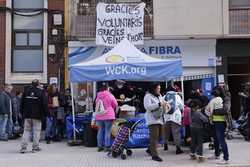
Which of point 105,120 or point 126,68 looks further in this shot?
point 126,68

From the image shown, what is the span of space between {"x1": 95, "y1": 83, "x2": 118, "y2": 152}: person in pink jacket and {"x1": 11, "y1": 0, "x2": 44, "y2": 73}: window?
294 inches

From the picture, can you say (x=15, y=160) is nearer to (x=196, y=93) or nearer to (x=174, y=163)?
(x=174, y=163)

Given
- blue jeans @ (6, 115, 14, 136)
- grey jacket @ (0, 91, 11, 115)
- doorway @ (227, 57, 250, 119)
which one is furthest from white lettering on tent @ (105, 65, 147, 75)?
doorway @ (227, 57, 250, 119)

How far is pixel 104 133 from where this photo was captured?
15.8m

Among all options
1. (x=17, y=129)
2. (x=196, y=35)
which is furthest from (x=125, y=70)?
(x=196, y=35)

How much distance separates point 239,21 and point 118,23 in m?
4.55

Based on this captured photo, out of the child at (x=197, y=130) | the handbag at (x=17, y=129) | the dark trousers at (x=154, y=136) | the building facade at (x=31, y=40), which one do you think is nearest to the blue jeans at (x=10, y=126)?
the handbag at (x=17, y=129)

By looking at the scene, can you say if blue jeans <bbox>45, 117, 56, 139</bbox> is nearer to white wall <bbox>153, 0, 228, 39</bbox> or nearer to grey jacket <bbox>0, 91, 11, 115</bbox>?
grey jacket <bbox>0, 91, 11, 115</bbox>

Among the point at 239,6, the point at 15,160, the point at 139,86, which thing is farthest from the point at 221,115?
the point at 239,6

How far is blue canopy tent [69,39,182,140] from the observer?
613 inches

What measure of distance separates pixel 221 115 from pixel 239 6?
9.86 meters

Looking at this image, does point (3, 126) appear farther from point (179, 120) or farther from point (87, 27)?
point (179, 120)

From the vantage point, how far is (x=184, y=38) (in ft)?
70.6

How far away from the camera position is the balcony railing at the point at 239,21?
69.9 ft
